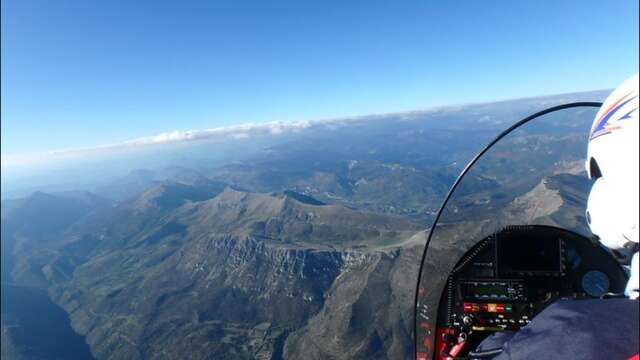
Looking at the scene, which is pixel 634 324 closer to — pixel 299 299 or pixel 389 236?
pixel 299 299

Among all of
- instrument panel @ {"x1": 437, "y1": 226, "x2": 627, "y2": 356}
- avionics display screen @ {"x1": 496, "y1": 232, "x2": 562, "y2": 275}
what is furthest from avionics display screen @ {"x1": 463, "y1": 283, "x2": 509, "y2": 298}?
avionics display screen @ {"x1": 496, "y1": 232, "x2": 562, "y2": 275}

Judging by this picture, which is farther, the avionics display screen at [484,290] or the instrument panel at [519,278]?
the avionics display screen at [484,290]

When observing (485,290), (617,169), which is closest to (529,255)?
(485,290)

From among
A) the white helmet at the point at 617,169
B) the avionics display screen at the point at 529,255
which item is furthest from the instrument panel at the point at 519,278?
the white helmet at the point at 617,169

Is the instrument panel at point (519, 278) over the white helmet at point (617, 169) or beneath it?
beneath

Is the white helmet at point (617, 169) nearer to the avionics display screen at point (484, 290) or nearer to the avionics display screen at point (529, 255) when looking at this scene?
the avionics display screen at point (529, 255)

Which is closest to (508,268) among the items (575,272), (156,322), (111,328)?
(575,272)

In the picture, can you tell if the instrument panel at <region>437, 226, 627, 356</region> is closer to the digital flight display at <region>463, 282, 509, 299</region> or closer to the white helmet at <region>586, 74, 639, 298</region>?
the digital flight display at <region>463, 282, 509, 299</region>

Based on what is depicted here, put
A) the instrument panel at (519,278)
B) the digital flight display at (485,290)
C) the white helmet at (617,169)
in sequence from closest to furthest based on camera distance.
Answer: the white helmet at (617,169) < the instrument panel at (519,278) < the digital flight display at (485,290)
